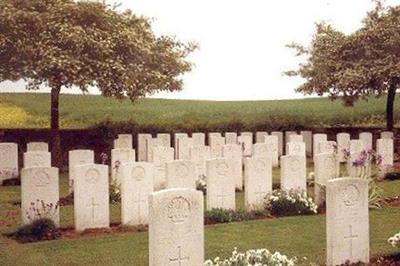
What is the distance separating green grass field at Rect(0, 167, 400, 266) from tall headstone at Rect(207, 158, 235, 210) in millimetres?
1189

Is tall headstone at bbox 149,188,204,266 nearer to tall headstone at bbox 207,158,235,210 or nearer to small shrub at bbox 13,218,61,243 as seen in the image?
small shrub at bbox 13,218,61,243

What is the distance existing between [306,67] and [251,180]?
16268 mm

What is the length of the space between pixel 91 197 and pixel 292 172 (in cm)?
468

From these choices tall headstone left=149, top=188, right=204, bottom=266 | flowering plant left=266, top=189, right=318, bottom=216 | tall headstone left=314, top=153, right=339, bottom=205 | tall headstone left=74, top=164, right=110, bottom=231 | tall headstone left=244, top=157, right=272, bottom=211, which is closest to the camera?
tall headstone left=149, top=188, right=204, bottom=266

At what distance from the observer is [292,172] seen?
51.4ft

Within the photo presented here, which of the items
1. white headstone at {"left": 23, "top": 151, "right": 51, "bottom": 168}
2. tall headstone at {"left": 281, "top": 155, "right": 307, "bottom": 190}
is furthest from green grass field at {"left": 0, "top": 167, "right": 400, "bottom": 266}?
white headstone at {"left": 23, "top": 151, "right": 51, "bottom": 168}

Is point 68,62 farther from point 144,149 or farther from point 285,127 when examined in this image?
point 285,127

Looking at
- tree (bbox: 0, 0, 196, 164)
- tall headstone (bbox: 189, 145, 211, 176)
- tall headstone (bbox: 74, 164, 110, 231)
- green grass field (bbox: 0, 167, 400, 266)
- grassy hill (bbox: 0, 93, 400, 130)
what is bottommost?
green grass field (bbox: 0, 167, 400, 266)

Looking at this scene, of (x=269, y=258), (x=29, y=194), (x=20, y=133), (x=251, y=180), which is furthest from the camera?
(x=20, y=133)

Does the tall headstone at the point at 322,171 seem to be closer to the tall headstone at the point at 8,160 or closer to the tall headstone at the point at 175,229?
the tall headstone at the point at 175,229

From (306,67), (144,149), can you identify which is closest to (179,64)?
(144,149)

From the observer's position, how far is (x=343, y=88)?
27531 millimetres

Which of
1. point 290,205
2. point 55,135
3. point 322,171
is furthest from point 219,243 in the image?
point 55,135

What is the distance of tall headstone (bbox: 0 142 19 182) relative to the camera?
21.1 m
